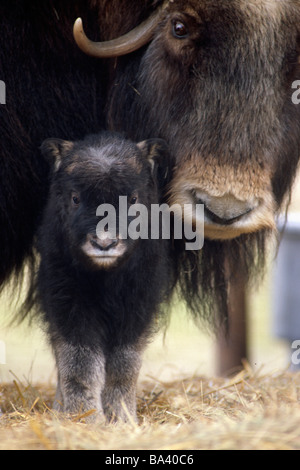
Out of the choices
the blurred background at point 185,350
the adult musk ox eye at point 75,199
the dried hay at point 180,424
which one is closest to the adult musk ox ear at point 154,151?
the adult musk ox eye at point 75,199

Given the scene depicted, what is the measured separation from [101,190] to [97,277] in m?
0.33

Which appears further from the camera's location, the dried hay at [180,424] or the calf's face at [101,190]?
the calf's face at [101,190]

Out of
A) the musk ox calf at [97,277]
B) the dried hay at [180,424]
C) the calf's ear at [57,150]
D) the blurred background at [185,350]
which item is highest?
the calf's ear at [57,150]

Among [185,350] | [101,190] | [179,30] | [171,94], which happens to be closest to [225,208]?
[101,190]

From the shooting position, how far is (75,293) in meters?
2.55

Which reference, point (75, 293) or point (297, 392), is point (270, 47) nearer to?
point (75, 293)

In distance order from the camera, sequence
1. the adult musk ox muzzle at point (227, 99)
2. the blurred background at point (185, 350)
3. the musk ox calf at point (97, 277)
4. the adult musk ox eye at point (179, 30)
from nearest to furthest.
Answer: the musk ox calf at point (97, 277)
the adult musk ox muzzle at point (227, 99)
the adult musk ox eye at point (179, 30)
the blurred background at point (185, 350)

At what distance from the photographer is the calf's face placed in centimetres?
233

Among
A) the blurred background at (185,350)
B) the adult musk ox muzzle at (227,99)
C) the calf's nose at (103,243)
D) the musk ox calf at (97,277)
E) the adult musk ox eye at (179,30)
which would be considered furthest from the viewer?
the blurred background at (185,350)

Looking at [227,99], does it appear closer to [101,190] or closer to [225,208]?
[225,208]

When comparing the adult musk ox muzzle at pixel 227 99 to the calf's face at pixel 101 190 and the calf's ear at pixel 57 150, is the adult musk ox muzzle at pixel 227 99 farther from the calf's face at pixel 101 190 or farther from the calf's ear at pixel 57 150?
the calf's ear at pixel 57 150

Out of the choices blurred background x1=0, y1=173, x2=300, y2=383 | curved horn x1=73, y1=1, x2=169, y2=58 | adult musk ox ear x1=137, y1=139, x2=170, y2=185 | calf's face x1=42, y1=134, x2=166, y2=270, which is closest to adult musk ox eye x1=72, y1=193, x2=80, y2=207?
calf's face x1=42, y1=134, x2=166, y2=270

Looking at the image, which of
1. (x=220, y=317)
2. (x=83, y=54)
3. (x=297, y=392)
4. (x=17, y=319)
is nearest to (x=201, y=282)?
(x=220, y=317)

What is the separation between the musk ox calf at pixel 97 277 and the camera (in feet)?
7.97
